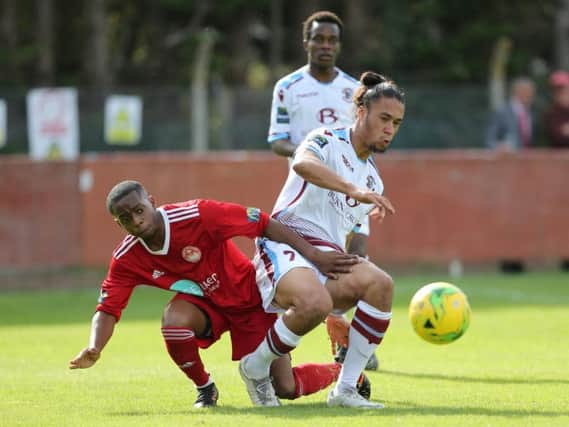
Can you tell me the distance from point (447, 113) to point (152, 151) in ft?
16.5

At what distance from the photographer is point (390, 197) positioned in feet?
58.0

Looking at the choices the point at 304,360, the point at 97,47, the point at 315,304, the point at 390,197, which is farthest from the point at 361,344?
the point at 97,47

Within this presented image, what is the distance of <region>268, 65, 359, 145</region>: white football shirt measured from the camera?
407 inches

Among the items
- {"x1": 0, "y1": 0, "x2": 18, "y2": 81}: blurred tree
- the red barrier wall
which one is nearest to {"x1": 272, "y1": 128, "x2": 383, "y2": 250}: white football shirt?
the red barrier wall

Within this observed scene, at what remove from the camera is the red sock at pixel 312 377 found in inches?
312

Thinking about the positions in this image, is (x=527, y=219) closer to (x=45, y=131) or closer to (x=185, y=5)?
(x=45, y=131)

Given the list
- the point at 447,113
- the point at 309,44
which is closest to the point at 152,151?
the point at 447,113

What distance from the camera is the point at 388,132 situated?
774 cm

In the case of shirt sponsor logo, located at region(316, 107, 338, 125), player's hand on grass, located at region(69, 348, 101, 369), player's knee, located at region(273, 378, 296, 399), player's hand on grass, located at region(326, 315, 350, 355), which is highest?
shirt sponsor logo, located at region(316, 107, 338, 125)

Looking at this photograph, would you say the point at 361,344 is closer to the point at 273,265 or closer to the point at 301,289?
the point at 301,289

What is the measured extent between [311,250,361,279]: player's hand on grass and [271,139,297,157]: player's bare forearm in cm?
254

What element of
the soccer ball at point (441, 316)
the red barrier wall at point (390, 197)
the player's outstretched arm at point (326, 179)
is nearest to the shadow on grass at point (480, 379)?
the soccer ball at point (441, 316)

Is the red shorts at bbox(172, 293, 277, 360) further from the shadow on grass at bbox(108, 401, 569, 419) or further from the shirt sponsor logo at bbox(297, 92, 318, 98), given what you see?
the shirt sponsor logo at bbox(297, 92, 318, 98)

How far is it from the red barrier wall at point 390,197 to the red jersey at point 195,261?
8870 mm
